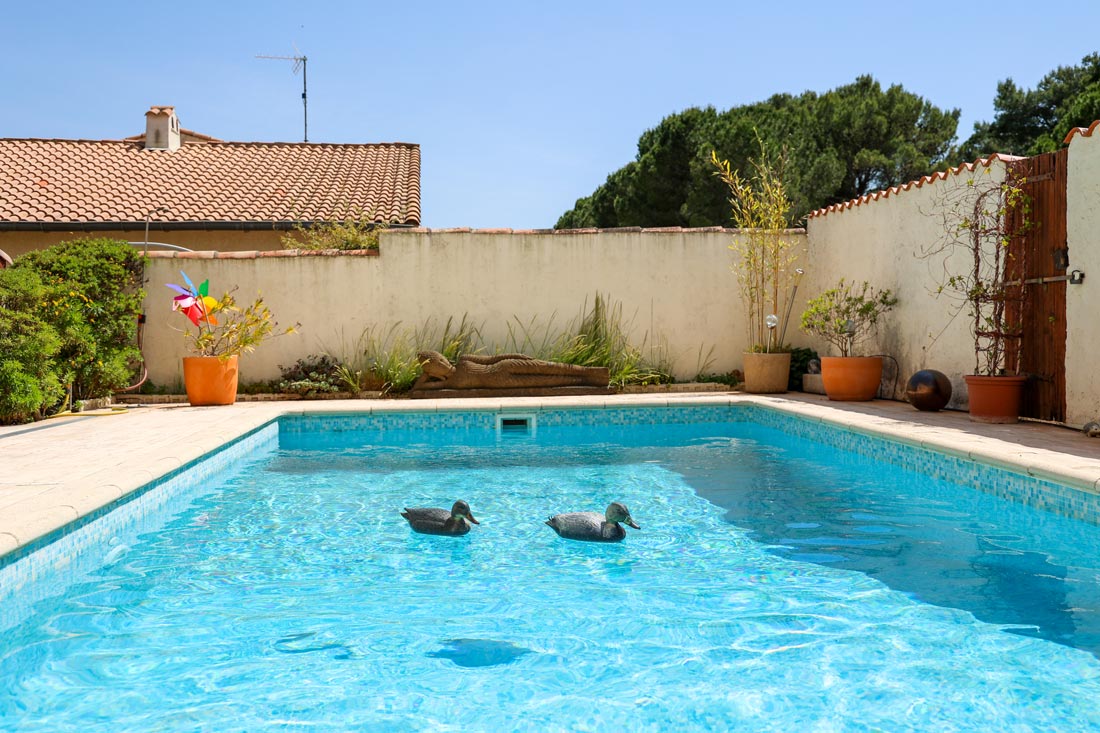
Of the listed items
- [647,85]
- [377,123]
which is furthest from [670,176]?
[377,123]

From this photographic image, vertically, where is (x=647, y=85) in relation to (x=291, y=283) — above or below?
above

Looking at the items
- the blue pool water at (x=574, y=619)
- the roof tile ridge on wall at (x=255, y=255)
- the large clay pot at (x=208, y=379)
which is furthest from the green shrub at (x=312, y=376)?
the blue pool water at (x=574, y=619)

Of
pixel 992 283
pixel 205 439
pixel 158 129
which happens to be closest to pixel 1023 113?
pixel 992 283

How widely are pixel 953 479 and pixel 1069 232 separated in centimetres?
277

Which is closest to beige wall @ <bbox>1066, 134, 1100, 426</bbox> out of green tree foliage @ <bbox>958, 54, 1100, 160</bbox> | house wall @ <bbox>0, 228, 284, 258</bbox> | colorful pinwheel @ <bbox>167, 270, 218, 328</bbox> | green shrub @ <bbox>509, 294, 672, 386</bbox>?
green shrub @ <bbox>509, 294, 672, 386</bbox>

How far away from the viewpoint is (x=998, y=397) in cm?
676

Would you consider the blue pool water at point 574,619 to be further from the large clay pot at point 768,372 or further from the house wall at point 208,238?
the house wall at point 208,238

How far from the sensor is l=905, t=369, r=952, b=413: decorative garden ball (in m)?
7.36

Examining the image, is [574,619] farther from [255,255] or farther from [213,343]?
[255,255]

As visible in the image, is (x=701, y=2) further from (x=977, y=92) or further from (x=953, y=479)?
(x=977, y=92)

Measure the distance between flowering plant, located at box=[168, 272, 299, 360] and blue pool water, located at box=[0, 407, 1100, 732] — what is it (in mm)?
4209

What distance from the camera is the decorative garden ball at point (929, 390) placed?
7.36 meters

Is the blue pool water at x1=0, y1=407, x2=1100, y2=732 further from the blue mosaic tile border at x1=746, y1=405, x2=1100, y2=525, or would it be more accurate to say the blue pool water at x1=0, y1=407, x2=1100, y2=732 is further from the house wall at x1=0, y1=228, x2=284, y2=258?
the house wall at x1=0, y1=228, x2=284, y2=258

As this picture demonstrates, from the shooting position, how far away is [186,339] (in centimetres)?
979
